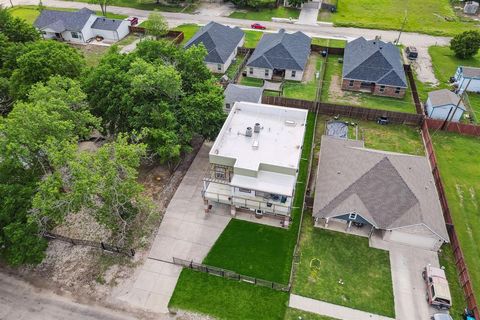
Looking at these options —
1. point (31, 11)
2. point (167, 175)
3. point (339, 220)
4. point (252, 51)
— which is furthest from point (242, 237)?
point (31, 11)

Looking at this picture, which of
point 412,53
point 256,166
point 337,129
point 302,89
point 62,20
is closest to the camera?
point 256,166

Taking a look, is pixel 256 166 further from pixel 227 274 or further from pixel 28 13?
pixel 28 13

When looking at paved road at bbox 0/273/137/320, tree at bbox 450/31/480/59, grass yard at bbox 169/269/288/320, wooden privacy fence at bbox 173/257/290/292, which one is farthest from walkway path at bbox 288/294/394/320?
tree at bbox 450/31/480/59

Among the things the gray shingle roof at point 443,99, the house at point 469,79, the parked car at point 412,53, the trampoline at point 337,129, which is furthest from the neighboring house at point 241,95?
the parked car at point 412,53

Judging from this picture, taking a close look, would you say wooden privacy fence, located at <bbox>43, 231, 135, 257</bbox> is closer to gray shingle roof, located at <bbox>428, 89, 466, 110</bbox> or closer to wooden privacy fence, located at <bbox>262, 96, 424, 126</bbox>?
wooden privacy fence, located at <bbox>262, 96, 424, 126</bbox>

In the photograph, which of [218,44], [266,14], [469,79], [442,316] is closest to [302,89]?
[218,44]

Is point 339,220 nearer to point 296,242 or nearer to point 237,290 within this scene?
point 296,242
